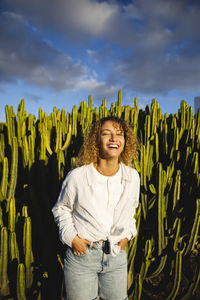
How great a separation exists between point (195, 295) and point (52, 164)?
1.78m

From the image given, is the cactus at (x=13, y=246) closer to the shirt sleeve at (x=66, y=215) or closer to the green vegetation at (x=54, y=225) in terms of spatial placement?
the green vegetation at (x=54, y=225)

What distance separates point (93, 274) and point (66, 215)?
14.2 inches

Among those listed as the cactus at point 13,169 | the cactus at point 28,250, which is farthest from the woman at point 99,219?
the cactus at point 13,169

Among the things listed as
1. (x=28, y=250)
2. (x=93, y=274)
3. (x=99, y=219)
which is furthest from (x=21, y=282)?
(x=99, y=219)

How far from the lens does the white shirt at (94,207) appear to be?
137cm

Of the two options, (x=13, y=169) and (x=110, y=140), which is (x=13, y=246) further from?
(x=110, y=140)

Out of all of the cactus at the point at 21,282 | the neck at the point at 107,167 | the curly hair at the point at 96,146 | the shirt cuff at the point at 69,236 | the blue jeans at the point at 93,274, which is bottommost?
the cactus at the point at 21,282

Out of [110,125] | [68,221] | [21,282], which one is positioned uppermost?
[110,125]

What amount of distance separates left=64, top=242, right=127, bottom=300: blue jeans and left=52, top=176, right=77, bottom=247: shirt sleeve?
0.11 metres

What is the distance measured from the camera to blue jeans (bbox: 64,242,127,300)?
4.44 ft

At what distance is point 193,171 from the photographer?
8.16 ft

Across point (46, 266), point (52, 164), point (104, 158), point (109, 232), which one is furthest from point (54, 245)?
point (104, 158)

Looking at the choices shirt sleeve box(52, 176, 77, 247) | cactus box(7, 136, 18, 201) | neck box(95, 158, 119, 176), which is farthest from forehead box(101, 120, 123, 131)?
cactus box(7, 136, 18, 201)

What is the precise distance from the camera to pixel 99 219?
54.7 inches
